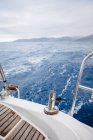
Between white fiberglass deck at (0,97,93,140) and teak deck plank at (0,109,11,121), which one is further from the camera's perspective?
teak deck plank at (0,109,11,121)

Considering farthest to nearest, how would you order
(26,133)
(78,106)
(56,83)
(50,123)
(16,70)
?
(16,70) < (56,83) < (78,106) < (50,123) < (26,133)

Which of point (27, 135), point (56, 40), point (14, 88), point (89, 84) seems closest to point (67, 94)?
point (89, 84)

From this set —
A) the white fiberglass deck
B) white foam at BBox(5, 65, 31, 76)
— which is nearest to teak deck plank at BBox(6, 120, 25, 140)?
the white fiberglass deck

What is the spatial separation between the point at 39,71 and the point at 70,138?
9890 mm

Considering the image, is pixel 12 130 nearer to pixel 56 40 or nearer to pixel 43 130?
pixel 43 130

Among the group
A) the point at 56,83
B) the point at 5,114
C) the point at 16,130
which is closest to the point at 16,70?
the point at 56,83

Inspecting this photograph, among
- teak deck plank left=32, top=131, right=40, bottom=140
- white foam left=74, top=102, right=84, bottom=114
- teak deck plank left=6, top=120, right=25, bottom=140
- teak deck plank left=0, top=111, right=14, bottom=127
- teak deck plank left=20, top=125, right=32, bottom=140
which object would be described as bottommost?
white foam left=74, top=102, right=84, bottom=114

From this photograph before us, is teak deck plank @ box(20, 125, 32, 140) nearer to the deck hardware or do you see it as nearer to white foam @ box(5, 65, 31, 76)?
the deck hardware

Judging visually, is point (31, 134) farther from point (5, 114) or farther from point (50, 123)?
point (5, 114)

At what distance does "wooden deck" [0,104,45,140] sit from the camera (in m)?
2.17

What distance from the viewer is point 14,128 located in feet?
7.56

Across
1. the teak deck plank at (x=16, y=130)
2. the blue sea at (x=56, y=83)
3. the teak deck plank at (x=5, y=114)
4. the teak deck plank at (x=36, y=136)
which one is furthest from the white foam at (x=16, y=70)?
the teak deck plank at (x=36, y=136)

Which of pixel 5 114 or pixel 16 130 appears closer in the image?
pixel 16 130

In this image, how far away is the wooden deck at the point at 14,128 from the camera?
2.17 meters
